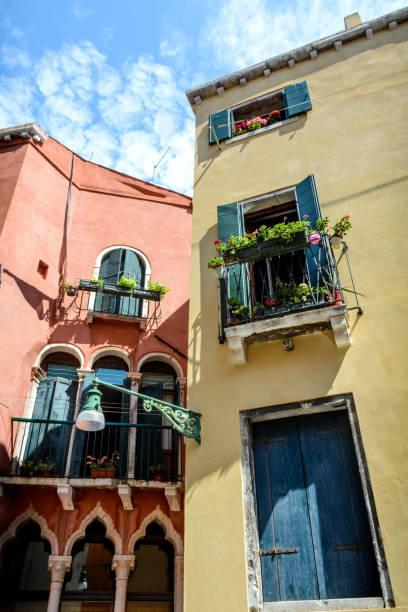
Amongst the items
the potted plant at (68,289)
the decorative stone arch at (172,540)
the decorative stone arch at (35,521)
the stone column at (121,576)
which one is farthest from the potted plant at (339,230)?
the decorative stone arch at (35,521)

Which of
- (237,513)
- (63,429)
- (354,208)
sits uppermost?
(354,208)

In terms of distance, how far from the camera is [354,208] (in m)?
7.00

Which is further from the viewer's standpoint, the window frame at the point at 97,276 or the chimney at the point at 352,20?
the window frame at the point at 97,276

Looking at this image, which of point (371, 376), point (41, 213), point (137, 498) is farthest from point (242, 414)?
point (41, 213)

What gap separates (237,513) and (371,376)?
2128mm

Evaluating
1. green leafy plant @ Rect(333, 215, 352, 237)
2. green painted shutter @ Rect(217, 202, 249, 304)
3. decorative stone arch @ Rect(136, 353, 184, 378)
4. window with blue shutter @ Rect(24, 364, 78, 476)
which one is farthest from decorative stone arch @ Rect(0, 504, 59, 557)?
green leafy plant @ Rect(333, 215, 352, 237)

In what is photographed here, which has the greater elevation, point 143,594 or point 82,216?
point 82,216

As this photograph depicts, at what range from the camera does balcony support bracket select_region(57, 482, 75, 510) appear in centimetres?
839

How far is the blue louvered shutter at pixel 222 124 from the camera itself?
924 cm

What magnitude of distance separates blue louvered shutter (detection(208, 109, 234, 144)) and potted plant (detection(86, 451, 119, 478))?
623 centimetres

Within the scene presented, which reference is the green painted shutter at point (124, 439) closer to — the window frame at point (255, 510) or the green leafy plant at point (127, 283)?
the green leafy plant at point (127, 283)

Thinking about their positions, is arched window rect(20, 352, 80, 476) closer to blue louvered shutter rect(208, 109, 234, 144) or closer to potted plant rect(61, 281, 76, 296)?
potted plant rect(61, 281, 76, 296)

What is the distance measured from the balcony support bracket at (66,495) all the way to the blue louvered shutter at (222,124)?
667 centimetres

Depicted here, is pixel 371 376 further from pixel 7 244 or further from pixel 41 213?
pixel 41 213
